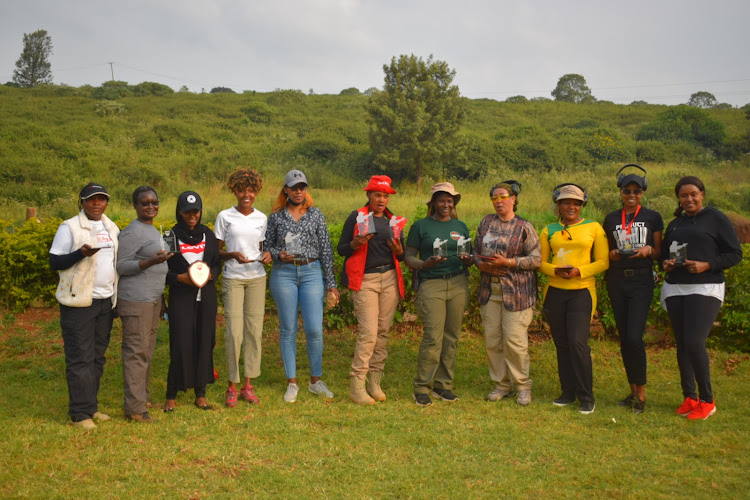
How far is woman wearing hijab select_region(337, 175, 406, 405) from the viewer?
5.71m

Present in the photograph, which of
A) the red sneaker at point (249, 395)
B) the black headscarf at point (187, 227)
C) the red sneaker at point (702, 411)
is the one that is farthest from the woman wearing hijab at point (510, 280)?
the black headscarf at point (187, 227)

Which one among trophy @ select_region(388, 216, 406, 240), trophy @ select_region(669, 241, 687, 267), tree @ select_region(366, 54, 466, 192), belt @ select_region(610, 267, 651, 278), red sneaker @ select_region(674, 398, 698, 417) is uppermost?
tree @ select_region(366, 54, 466, 192)

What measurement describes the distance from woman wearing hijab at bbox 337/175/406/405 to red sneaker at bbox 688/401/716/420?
260cm

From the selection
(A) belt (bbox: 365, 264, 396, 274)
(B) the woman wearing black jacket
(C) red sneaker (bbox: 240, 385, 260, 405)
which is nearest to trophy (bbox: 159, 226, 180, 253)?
(C) red sneaker (bbox: 240, 385, 260, 405)

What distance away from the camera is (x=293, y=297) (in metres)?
5.81

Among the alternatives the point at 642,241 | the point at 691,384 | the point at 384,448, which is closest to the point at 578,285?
the point at 642,241

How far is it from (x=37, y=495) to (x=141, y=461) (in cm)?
68

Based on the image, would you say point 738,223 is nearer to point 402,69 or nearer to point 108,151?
point 402,69

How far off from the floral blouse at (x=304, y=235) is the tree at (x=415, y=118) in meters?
22.5

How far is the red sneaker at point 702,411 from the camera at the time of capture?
5160mm

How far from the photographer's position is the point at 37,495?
385cm

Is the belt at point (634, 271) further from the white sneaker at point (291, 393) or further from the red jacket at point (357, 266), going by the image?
the white sneaker at point (291, 393)

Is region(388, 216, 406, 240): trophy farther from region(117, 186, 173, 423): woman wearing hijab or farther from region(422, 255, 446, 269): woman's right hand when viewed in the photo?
region(117, 186, 173, 423): woman wearing hijab

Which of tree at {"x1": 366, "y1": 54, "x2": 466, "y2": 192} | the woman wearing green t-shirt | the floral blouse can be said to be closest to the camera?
the woman wearing green t-shirt
